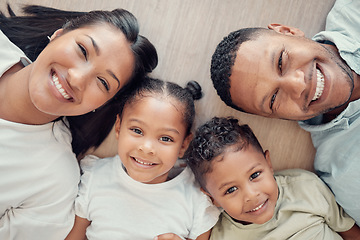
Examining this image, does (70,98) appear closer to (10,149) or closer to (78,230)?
(10,149)

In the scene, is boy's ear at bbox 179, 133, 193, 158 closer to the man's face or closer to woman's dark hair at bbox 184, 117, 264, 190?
woman's dark hair at bbox 184, 117, 264, 190

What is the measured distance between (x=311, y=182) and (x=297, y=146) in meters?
0.16

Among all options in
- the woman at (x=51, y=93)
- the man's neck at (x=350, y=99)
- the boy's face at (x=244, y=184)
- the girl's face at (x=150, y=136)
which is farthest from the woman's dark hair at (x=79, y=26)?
the man's neck at (x=350, y=99)

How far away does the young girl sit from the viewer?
44.6 inches

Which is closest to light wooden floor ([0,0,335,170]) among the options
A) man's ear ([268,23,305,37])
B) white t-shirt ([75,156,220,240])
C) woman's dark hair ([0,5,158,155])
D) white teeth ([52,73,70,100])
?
woman's dark hair ([0,5,158,155])

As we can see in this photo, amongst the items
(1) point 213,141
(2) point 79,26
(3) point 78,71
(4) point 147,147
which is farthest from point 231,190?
(2) point 79,26

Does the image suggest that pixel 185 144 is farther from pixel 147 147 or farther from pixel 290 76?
pixel 290 76

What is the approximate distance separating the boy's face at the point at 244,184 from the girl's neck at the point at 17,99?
65cm

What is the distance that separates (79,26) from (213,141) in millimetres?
575

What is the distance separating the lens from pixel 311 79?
1021 mm

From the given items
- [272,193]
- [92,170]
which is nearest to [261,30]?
[272,193]

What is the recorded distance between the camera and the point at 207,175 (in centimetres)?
118

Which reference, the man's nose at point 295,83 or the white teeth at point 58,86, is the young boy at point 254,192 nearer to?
the man's nose at point 295,83

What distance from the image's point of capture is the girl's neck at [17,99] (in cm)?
113
